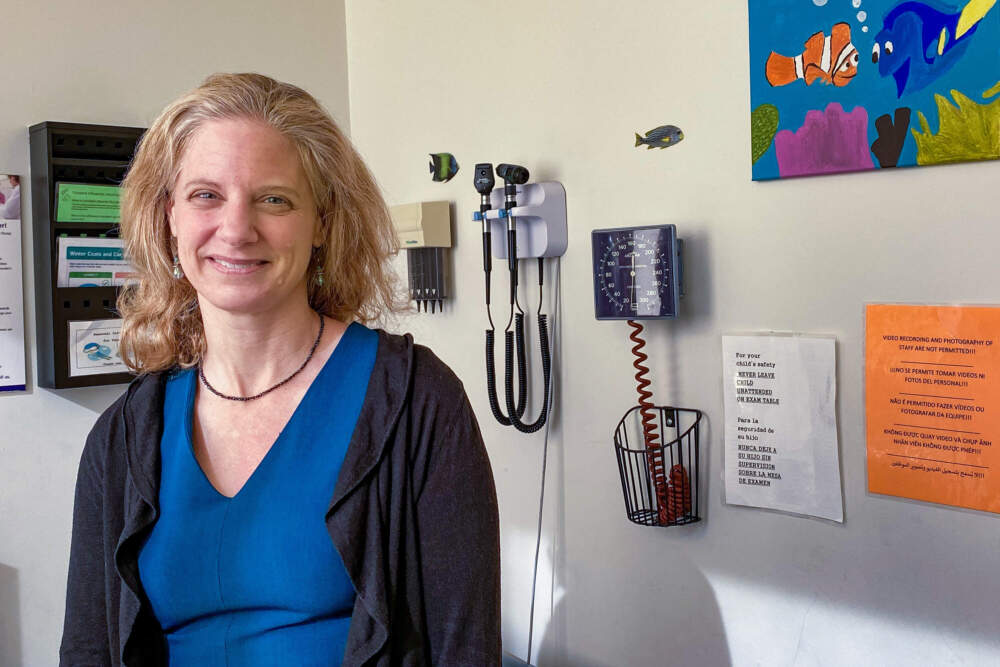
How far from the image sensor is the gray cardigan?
107cm

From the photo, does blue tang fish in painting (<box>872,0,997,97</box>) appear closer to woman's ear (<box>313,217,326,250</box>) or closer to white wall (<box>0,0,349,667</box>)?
woman's ear (<box>313,217,326,250</box>)

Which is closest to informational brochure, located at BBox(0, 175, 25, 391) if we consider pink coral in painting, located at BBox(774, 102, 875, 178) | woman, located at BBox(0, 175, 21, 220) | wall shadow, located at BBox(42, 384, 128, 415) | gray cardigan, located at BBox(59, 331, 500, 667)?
woman, located at BBox(0, 175, 21, 220)

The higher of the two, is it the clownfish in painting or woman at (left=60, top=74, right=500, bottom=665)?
the clownfish in painting

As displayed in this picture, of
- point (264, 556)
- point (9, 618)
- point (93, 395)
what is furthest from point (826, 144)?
point (9, 618)

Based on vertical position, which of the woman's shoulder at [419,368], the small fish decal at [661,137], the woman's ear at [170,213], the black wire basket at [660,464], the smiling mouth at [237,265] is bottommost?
the black wire basket at [660,464]

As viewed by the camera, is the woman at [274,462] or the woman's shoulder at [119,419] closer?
the woman at [274,462]

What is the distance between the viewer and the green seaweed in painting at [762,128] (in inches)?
66.0

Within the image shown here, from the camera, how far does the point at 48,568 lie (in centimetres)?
221

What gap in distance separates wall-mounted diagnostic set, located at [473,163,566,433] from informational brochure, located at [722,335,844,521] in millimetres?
481

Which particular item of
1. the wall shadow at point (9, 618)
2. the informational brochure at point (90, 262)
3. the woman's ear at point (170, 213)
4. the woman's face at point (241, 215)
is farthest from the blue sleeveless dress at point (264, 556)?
the wall shadow at point (9, 618)

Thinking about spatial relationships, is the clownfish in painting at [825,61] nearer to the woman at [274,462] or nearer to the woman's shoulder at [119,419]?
the woman at [274,462]

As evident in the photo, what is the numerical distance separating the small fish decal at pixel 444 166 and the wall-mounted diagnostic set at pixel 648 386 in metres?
0.60

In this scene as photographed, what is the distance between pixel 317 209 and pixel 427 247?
3.83 feet

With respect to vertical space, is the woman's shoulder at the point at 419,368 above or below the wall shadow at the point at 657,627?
above
